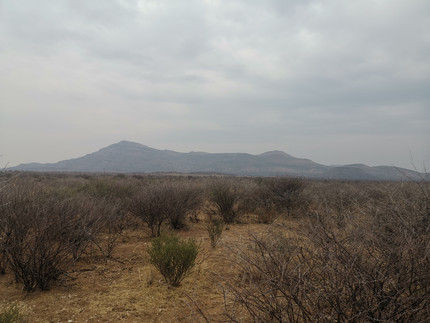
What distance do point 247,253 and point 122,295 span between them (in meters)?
2.35

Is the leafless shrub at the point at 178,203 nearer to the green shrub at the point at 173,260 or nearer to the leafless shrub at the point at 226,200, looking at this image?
the leafless shrub at the point at 226,200

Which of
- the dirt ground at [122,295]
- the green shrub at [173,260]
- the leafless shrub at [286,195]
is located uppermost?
the leafless shrub at [286,195]

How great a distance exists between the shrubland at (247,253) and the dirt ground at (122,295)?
50mm

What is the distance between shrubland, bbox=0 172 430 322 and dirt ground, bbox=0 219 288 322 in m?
0.05

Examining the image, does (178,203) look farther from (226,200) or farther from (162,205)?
(226,200)

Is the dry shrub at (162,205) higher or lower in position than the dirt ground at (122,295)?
higher

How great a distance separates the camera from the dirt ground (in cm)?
411

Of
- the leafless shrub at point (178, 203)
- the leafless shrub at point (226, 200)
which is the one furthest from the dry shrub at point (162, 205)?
the leafless shrub at point (226, 200)

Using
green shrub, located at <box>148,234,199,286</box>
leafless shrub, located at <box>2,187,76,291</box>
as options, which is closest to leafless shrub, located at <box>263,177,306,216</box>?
green shrub, located at <box>148,234,199,286</box>

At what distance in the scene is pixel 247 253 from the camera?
5.03 m

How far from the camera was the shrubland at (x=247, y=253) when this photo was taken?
2.37 meters

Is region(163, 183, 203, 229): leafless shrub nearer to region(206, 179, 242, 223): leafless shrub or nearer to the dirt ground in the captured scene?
region(206, 179, 242, 223): leafless shrub

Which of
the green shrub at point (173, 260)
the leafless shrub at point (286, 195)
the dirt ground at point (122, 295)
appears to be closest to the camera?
the dirt ground at point (122, 295)

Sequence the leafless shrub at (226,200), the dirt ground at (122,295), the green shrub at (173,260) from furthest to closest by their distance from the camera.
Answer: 1. the leafless shrub at (226,200)
2. the green shrub at (173,260)
3. the dirt ground at (122,295)
